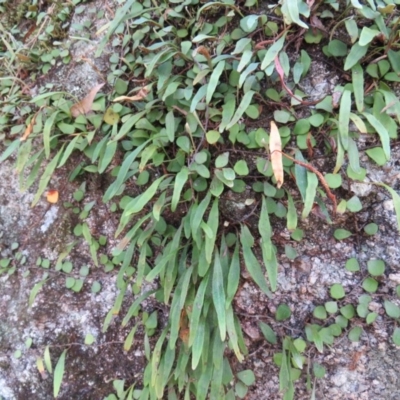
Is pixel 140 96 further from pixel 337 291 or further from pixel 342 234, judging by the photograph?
pixel 337 291

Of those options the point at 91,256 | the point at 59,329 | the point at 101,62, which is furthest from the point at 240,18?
the point at 59,329

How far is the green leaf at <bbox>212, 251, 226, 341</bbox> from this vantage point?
3.34 feet

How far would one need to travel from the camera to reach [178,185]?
3.55 ft

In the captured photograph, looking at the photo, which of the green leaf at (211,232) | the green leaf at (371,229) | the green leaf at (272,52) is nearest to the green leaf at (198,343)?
the green leaf at (211,232)

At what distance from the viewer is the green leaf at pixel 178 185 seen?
1.07 m

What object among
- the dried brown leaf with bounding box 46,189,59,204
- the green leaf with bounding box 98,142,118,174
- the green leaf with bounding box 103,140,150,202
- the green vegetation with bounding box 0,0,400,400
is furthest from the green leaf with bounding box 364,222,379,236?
the dried brown leaf with bounding box 46,189,59,204

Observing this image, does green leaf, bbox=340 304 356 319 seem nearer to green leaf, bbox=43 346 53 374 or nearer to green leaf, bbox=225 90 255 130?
green leaf, bbox=225 90 255 130

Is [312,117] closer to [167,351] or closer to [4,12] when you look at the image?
[167,351]

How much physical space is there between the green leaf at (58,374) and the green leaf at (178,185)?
793mm

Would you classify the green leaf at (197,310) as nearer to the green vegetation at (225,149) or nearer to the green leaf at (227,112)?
the green vegetation at (225,149)

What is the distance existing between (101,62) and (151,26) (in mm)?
262

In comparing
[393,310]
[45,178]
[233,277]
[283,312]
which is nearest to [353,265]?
[393,310]

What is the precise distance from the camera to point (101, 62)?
1.46m

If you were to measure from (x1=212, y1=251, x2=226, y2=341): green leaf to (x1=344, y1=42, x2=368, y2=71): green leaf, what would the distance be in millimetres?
684
